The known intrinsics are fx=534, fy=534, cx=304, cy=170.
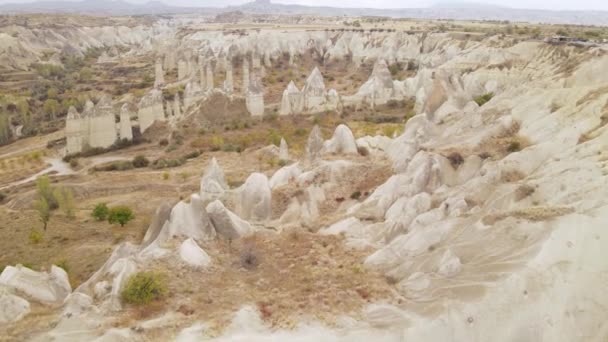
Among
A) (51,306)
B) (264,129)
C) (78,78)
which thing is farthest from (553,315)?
(78,78)

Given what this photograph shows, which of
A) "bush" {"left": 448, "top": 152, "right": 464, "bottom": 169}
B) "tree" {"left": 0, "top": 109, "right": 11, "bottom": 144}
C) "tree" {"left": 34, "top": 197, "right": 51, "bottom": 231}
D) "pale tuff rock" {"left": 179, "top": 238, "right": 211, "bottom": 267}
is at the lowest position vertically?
"tree" {"left": 0, "top": 109, "right": 11, "bottom": 144}

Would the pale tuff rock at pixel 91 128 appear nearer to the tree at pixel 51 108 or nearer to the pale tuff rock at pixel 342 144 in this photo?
the tree at pixel 51 108

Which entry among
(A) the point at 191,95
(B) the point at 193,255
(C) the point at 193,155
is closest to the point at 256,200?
(B) the point at 193,255

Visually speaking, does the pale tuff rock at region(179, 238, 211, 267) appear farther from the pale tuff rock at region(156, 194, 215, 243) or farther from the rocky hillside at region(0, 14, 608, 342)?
the pale tuff rock at region(156, 194, 215, 243)

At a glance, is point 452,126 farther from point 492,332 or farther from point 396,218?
point 492,332

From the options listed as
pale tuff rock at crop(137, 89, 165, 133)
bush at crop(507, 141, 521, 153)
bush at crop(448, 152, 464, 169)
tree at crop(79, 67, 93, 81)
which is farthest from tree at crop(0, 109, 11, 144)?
bush at crop(507, 141, 521, 153)

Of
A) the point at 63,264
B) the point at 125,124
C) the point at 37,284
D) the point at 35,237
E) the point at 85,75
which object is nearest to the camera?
the point at 37,284

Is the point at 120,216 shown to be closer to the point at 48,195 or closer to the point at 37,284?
the point at 48,195
